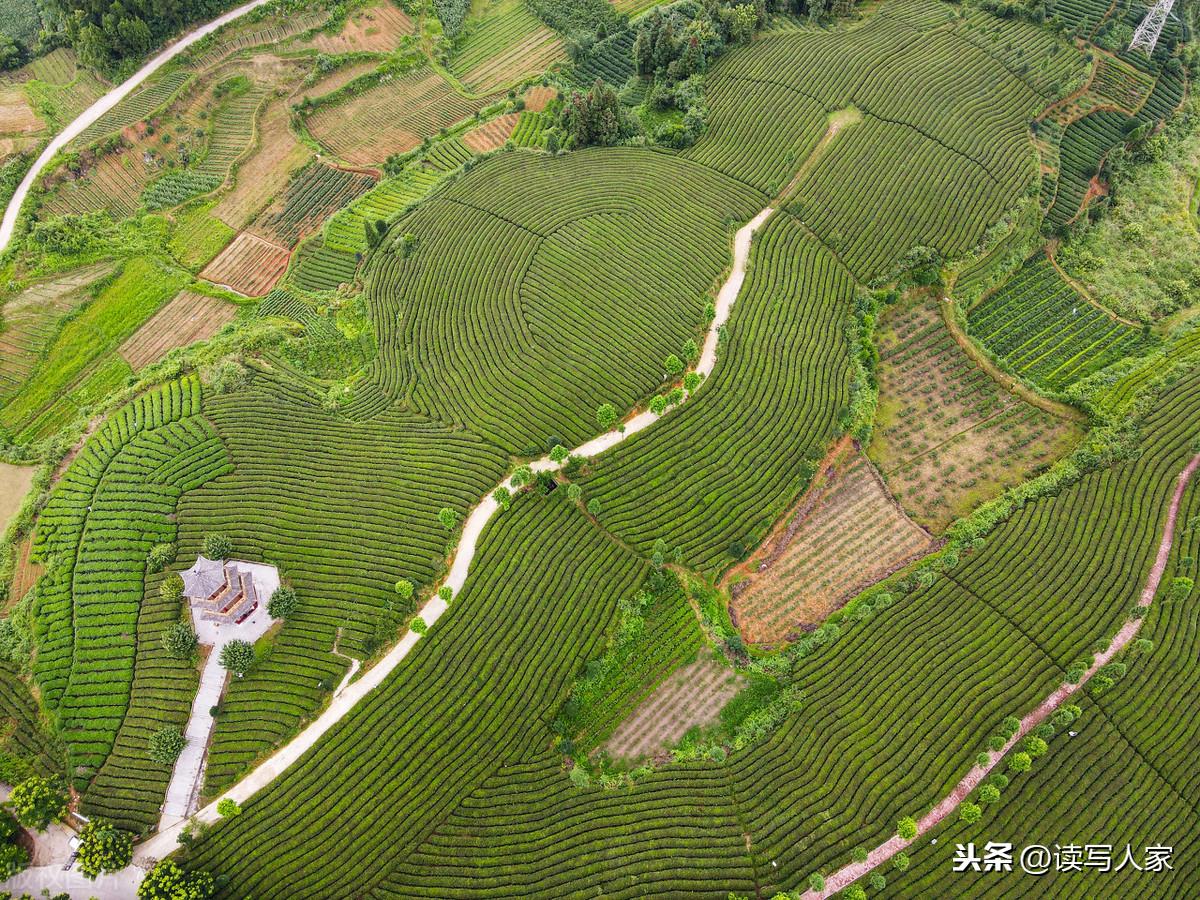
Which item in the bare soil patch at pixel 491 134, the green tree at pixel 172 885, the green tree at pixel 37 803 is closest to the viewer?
Result: the green tree at pixel 172 885

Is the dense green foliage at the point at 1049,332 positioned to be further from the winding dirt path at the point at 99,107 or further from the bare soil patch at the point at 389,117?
the winding dirt path at the point at 99,107

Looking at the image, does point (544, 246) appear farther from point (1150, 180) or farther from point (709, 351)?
point (1150, 180)

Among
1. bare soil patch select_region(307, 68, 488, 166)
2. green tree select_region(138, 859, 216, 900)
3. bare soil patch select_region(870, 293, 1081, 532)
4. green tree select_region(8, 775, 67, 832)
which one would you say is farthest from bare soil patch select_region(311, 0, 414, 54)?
green tree select_region(138, 859, 216, 900)

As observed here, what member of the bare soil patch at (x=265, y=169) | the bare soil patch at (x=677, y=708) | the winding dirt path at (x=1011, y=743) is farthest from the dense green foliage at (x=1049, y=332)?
the bare soil patch at (x=265, y=169)

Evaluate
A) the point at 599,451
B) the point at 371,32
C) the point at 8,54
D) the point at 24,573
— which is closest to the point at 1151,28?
the point at 599,451

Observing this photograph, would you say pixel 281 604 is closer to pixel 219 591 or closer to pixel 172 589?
pixel 219 591

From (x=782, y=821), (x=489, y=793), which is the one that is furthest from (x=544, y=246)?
(x=782, y=821)
